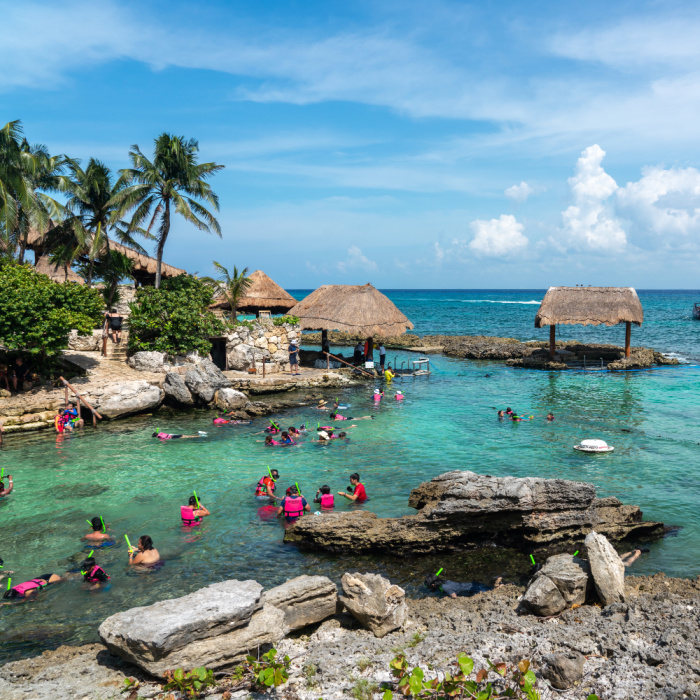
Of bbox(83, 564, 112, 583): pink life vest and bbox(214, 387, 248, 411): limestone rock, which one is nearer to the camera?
bbox(83, 564, 112, 583): pink life vest

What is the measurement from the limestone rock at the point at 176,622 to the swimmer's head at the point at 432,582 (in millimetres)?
3364

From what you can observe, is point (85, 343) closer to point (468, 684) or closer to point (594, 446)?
point (594, 446)

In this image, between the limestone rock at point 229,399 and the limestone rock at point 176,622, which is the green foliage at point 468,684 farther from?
the limestone rock at point 229,399

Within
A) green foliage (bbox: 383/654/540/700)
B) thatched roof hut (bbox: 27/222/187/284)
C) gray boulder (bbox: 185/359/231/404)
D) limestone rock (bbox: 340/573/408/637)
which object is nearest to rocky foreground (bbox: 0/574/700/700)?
limestone rock (bbox: 340/573/408/637)

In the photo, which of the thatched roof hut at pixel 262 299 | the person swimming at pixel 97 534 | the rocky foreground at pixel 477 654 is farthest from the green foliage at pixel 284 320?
the rocky foreground at pixel 477 654

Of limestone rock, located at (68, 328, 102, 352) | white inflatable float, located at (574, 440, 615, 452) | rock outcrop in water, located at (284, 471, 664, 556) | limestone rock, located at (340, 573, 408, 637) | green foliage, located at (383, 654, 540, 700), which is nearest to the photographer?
green foliage, located at (383, 654, 540, 700)

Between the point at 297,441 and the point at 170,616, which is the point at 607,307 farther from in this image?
the point at 170,616

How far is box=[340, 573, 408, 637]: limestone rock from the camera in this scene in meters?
7.23

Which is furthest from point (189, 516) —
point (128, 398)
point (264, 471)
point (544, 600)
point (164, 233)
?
point (164, 233)

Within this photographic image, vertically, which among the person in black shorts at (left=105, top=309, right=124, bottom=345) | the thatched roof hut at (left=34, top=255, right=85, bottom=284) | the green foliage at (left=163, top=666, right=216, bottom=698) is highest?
the thatched roof hut at (left=34, top=255, right=85, bottom=284)

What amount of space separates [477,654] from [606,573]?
8.35ft

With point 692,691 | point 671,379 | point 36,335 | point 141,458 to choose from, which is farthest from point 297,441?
point 671,379

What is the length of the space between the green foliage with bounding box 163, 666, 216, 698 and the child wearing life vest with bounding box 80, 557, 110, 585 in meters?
3.81

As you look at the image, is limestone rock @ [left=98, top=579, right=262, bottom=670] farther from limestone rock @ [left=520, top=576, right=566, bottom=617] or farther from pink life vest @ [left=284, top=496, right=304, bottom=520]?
pink life vest @ [left=284, top=496, right=304, bottom=520]
